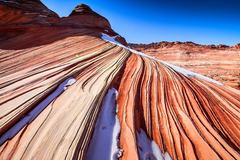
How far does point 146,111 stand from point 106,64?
8.42 ft

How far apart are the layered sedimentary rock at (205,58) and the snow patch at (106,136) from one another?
532 centimetres

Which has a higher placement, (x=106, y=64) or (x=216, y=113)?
(x=106, y=64)

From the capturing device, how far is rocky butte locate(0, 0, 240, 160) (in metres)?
3.31

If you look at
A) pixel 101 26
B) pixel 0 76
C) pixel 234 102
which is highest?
pixel 101 26

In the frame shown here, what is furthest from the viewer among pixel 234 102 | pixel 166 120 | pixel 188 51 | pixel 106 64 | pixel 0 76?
pixel 188 51

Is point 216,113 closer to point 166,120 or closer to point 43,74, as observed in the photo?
point 166,120

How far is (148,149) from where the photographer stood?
11.7 feet

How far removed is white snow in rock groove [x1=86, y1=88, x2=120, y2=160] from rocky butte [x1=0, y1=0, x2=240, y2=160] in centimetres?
2

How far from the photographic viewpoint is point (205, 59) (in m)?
13.0

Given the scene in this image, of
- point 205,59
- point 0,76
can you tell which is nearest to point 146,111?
point 0,76

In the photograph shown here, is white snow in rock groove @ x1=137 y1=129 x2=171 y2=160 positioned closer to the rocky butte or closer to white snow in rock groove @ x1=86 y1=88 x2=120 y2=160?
the rocky butte

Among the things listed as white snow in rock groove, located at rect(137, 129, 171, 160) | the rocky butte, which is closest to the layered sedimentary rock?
the rocky butte

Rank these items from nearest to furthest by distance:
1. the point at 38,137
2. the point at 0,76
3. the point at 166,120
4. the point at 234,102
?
the point at 38,137 → the point at 166,120 → the point at 0,76 → the point at 234,102

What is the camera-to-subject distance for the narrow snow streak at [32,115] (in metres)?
3.31
